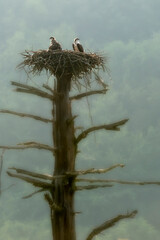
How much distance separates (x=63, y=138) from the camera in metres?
4.45

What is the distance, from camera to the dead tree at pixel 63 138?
4125 millimetres

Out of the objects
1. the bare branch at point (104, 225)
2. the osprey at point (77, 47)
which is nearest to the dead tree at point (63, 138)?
the bare branch at point (104, 225)

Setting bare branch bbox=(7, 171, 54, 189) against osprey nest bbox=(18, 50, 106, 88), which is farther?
osprey nest bbox=(18, 50, 106, 88)

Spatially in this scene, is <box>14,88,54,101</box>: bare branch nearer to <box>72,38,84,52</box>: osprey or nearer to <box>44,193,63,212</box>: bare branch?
<box>44,193,63,212</box>: bare branch

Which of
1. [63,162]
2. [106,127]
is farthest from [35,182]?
[106,127]

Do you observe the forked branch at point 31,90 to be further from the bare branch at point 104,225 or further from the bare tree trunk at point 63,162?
the bare branch at point 104,225

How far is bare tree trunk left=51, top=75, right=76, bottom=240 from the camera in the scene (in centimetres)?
416

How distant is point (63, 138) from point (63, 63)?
3.54ft

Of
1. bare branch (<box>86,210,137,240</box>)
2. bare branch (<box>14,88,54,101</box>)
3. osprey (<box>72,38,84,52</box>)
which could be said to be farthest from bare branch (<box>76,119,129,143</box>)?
osprey (<box>72,38,84,52</box>)

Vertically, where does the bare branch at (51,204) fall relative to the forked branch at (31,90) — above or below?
below

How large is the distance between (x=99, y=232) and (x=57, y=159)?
0.96 meters

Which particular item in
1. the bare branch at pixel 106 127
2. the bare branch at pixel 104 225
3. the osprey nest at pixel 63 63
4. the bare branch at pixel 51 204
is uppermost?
the osprey nest at pixel 63 63

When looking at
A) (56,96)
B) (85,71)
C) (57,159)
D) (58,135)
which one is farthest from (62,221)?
(85,71)

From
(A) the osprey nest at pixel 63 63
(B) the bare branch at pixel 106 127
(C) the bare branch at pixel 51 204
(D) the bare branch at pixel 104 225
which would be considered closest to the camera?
(C) the bare branch at pixel 51 204
